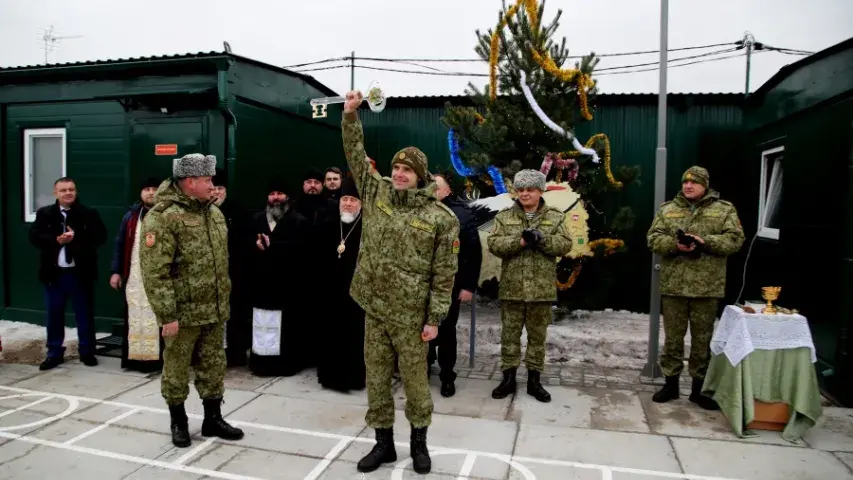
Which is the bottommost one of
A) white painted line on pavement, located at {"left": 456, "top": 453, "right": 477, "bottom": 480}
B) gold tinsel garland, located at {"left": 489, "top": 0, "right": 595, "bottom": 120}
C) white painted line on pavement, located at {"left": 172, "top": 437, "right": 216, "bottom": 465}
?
white painted line on pavement, located at {"left": 172, "top": 437, "right": 216, "bottom": 465}

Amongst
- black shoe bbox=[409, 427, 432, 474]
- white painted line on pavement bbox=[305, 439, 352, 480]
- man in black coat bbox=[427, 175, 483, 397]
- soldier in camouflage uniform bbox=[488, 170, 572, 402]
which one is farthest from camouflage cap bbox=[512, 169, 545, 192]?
white painted line on pavement bbox=[305, 439, 352, 480]

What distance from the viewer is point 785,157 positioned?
21.2 ft

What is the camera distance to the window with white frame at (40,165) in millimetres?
7559

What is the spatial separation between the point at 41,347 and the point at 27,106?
3.14 meters

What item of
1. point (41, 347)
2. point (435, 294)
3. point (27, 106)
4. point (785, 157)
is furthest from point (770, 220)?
point (27, 106)

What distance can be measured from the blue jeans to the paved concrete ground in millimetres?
511

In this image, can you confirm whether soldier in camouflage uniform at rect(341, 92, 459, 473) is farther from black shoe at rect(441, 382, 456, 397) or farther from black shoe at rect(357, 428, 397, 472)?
black shoe at rect(441, 382, 456, 397)

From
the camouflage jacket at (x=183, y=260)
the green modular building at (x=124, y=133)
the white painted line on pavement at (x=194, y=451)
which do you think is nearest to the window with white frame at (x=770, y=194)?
the green modular building at (x=124, y=133)

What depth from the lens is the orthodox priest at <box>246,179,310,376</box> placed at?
558 cm

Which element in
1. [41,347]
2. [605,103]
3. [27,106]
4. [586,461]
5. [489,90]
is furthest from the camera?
[605,103]

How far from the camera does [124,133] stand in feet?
23.2

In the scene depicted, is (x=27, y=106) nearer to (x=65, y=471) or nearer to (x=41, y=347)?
(x=41, y=347)

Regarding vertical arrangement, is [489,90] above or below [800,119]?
→ above

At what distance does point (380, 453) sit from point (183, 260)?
69.7 inches
